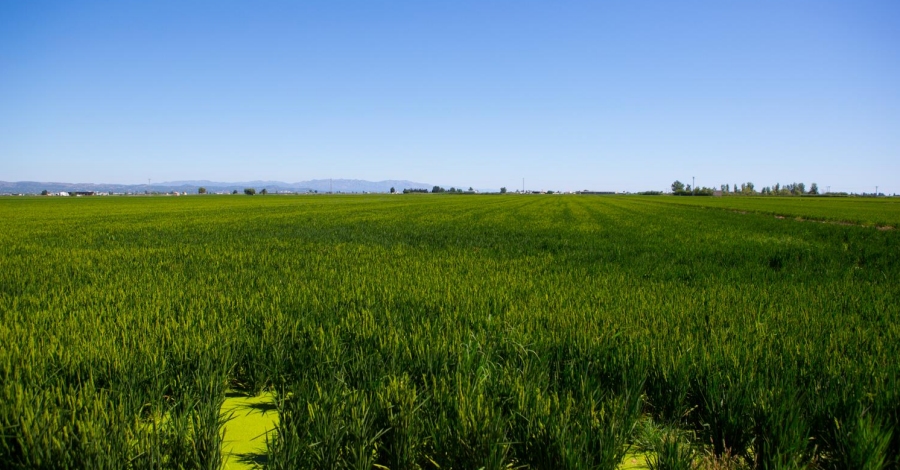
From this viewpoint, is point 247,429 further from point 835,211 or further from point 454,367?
point 835,211

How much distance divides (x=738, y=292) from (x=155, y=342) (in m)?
8.00

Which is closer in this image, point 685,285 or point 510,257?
point 685,285

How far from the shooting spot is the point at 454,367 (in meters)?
3.91

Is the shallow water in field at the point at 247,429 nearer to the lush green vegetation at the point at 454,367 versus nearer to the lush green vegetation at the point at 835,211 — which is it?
the lush green vegetation at the point at 454,367

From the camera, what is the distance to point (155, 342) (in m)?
4.29

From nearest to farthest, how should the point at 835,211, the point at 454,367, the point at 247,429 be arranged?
the point at 247,429, the point at 454,367, the point at 835,211

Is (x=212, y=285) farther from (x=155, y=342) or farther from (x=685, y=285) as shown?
(x=685, y=285)

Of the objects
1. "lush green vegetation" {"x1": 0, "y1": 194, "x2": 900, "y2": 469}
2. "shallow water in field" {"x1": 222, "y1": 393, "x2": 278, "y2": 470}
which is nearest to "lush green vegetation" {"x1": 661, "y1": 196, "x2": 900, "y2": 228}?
"lush green vegetation" {"x1": 0, "y1": 194, "x2": 900, "y2": 469}

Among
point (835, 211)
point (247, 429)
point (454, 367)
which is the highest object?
point (835, 211)

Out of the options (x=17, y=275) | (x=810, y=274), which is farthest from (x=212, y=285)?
(x=810, y=274)

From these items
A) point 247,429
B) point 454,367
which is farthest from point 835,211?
point 247,429

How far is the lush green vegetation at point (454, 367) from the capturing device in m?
2.68

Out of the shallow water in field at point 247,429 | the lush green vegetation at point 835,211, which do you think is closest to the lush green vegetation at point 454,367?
the shallow water in field at point 247,429

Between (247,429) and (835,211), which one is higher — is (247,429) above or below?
below
